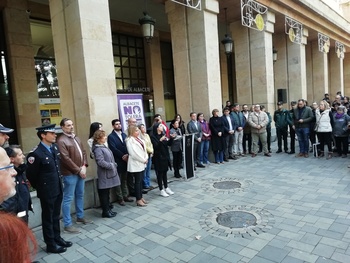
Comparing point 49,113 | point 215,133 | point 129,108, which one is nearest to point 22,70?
point 49,113

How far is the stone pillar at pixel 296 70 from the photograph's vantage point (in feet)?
46.2

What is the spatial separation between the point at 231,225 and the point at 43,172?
3.03 metres

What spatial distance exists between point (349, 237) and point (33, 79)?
954cm

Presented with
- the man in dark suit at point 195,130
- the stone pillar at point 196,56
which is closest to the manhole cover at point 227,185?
the man in dark suit at point 195,130

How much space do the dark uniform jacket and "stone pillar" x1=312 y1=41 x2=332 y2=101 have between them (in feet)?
60.7

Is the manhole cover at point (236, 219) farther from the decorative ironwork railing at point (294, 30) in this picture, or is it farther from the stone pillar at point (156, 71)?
the decorative ironwork railing at point (294, 30)

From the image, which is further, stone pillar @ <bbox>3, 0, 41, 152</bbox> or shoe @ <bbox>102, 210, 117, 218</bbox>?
stone pillar @ <bbox>3, 0, 41, 152</bbox>

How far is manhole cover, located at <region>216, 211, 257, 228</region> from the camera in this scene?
13.9 ft

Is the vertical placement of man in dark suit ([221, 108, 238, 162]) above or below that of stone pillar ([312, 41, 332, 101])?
below

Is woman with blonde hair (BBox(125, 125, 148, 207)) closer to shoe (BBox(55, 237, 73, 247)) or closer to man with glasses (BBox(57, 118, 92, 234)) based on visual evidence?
man with glasses (BBox(57, 118, 92, 234))

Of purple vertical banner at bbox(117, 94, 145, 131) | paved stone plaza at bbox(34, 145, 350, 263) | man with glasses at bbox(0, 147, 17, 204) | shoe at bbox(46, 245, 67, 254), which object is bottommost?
paved stone plaza at bbox(34, 145, 350, 263)

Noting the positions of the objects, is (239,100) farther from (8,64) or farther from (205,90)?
(8,64)

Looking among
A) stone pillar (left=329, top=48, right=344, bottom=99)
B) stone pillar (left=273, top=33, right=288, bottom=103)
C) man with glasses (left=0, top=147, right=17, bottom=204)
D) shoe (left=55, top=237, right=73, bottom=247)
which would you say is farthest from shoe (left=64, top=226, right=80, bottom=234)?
stone pillar (left=329, top=48, right=344, bottom=99)

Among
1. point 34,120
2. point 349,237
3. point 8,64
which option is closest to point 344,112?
point 349,237
